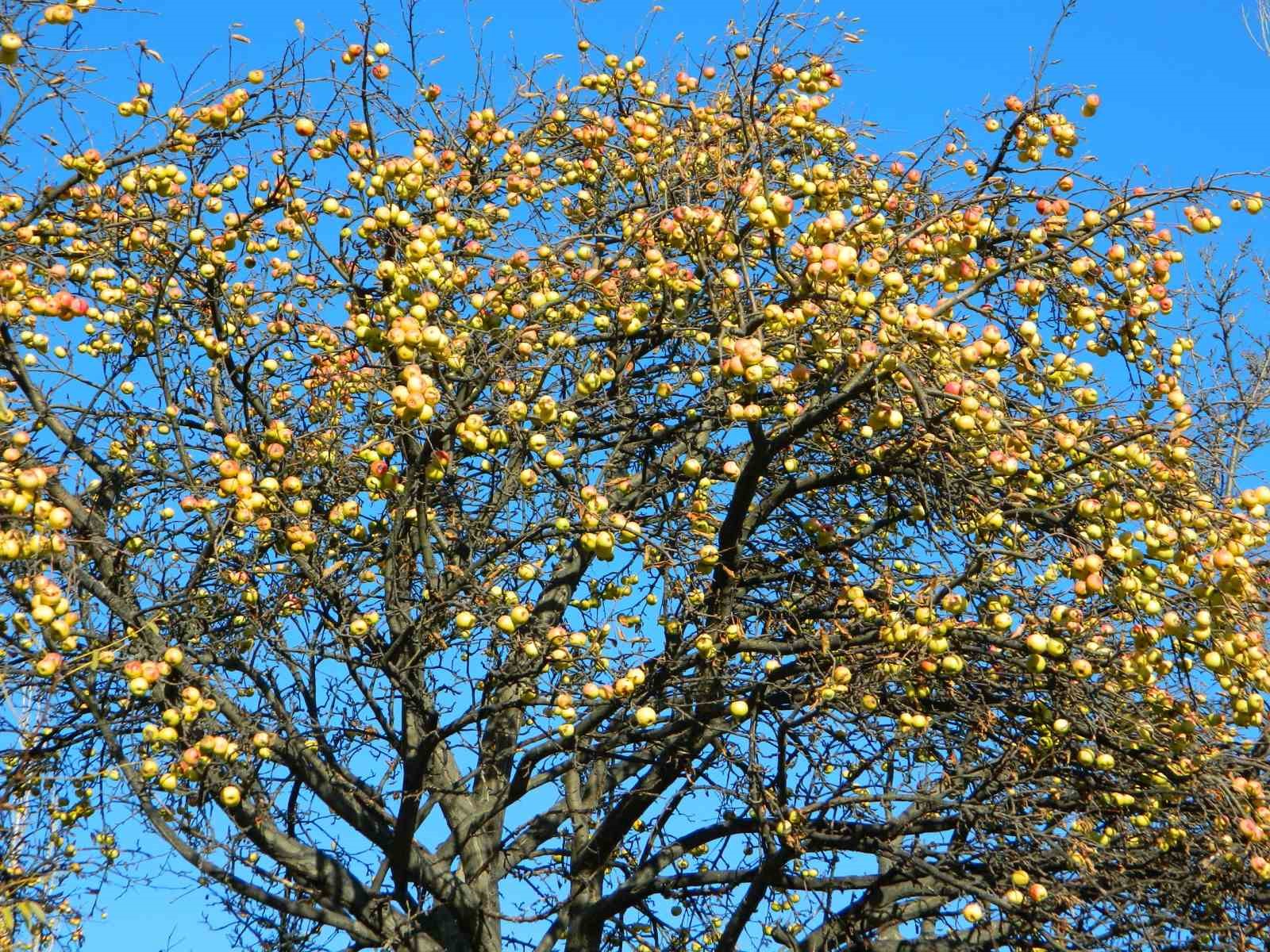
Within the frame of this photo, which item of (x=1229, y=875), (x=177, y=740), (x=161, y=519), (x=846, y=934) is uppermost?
(x=161, y=519)

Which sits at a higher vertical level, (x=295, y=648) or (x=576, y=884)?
(x=295, y=648)

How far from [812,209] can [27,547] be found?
14.3ft

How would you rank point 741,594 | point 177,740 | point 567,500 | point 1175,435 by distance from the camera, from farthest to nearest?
point 741,594 < point 567,500 < point 177,740 < point 1175,435

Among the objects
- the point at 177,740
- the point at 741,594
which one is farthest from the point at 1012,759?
the point at 177,740

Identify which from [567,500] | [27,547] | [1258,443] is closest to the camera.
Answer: [27,547]

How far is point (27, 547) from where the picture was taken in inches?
206

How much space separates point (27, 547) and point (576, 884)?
4.15 metres

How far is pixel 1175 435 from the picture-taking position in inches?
225

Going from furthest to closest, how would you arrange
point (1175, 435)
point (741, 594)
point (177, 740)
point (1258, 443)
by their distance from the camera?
point (1258, 443) → point (741, 594) → point (177, 740) → point (1175, 435)

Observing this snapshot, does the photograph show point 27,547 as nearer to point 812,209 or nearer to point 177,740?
point 177,740

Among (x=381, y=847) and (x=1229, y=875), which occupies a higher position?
(x=381, y=847)

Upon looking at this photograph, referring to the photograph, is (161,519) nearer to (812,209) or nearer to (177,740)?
(177,740)

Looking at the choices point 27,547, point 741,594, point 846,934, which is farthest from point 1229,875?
point 27,547

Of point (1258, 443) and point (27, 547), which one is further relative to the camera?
point (1258, 443)
